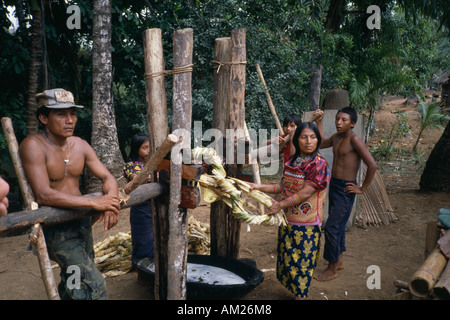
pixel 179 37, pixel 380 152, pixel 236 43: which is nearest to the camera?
pixel 179 37

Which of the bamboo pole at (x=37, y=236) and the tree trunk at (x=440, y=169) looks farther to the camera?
the tree trunk at (x=440, y=169)

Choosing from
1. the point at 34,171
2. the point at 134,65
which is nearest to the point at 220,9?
the point at 134,65

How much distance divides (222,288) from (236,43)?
217 centimetres

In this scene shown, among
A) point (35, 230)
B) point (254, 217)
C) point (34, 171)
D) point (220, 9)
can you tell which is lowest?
point (254, 217)

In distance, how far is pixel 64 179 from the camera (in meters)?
2.62

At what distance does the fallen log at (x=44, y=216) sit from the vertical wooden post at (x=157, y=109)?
37 cm

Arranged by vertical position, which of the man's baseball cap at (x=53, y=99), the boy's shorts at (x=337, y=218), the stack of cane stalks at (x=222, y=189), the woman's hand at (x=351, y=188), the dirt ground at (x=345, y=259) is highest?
the man's baseball cap at (x=53, y=99)

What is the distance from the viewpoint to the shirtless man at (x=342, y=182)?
4.02 metres

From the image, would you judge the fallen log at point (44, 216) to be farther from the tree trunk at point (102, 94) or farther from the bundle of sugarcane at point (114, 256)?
the tree trunk at point (102, 94)

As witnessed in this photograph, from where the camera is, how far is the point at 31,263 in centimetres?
453

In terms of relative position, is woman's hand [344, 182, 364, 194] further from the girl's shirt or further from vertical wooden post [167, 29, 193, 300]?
vertical wooden post [167, 29, 193, 300]

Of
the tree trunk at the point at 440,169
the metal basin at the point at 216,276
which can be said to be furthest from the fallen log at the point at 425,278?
the tree trunk at the point at 440,169

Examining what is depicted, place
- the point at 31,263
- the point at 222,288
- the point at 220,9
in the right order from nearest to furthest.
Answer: the point at 222,288 < the point at 31,263 < the point at 220,9

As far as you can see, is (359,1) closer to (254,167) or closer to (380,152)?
(380,152)
